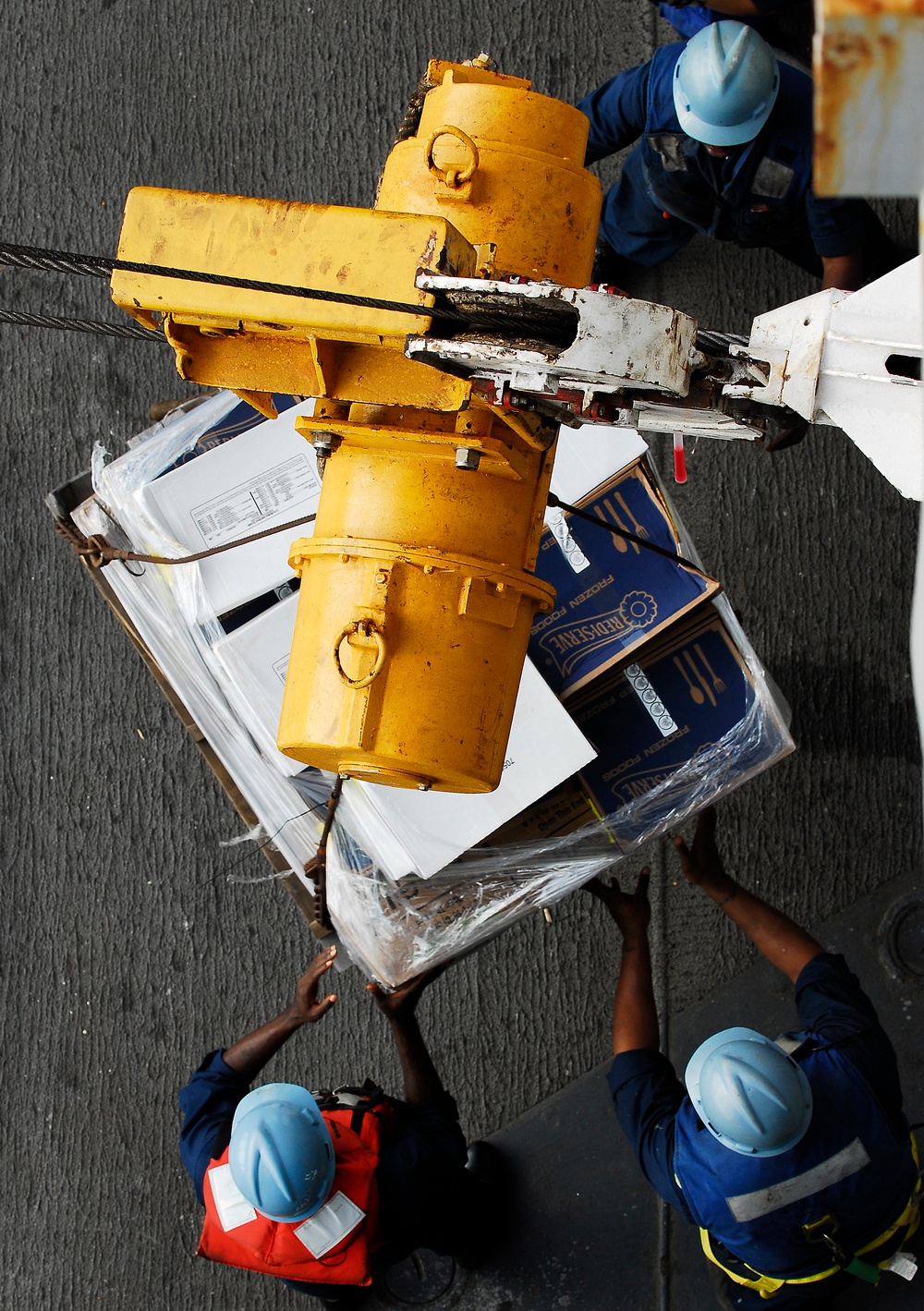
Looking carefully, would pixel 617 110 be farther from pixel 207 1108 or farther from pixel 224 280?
pixel 207 1108

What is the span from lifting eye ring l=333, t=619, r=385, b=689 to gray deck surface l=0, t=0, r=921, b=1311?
1.87m

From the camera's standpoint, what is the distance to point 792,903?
330cm

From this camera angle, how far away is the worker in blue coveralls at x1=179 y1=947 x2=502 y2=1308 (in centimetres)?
259

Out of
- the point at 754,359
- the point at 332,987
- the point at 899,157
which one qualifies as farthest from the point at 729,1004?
the point at 899,157

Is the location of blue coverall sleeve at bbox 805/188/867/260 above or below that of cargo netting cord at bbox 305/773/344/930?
above

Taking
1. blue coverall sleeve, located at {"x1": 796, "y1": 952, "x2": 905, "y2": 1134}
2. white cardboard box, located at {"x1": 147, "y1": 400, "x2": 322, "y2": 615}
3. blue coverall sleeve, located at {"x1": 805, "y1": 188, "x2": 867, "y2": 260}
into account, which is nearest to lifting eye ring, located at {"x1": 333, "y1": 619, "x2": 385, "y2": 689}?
white cardboard box, located at {"x1": 147, "y1": 400, "x2": 322, "y2": 615}

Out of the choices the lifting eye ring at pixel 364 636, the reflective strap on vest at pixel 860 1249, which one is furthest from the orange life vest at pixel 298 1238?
the lifting eye ring at pixel 364 636

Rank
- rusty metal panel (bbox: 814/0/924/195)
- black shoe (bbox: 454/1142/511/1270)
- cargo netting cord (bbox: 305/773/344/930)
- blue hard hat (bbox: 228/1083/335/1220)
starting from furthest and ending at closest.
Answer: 1. black shoe (bbox: 454/1142/511/1270)
2. blue hard hat (bbox: 228/1083/335/1220)
3. cargo netting cord (bbox: 305/773/344/930)
4. rusty metal panel (bbox: 814/0/924/195)

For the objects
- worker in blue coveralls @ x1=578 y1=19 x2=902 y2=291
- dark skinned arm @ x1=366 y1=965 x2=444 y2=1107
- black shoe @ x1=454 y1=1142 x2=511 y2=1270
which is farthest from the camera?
black shoe @ x1=454 y1=1142 x2=511 y2=1270

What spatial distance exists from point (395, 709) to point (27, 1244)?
2951 mm

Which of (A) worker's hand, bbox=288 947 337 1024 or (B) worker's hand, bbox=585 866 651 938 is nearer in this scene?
(A) worker's hand, bbox=288 947 337 1024

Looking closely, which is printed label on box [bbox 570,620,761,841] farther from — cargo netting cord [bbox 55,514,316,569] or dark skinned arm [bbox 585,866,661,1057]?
Result: cargo netting cord [bbox 55,514,316,569]

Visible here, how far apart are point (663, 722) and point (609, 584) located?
38 cm

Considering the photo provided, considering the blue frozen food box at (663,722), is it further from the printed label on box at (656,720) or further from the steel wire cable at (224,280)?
the steel wire cable at (224,280)
